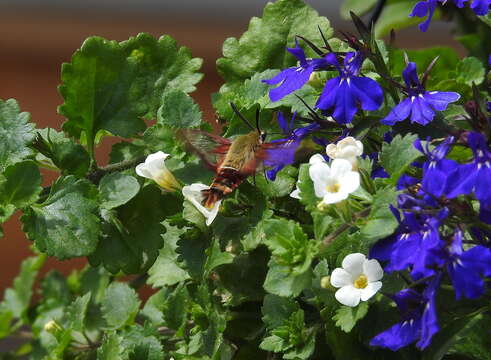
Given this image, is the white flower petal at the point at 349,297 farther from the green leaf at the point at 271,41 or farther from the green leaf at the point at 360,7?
the green leaf at the point at 360,7

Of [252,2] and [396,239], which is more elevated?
[396,239]

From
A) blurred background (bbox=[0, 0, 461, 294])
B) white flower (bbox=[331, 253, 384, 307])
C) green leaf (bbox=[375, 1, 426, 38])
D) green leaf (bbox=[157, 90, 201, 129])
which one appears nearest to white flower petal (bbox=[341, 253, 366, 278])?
white flower (bbox=[331, 253, 384, 307])

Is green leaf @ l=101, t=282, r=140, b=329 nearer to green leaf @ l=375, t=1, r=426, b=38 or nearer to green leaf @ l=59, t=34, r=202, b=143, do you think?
green leaf @ l=59, t=34, r=202, b=143

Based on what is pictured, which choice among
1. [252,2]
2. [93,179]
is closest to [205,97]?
[252,2]

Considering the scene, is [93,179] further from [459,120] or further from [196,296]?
[459,120]

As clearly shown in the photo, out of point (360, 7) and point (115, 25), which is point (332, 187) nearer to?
point (360, 7)

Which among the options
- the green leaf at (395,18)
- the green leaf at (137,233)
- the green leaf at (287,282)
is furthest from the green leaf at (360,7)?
the green leaf at (287,282)
